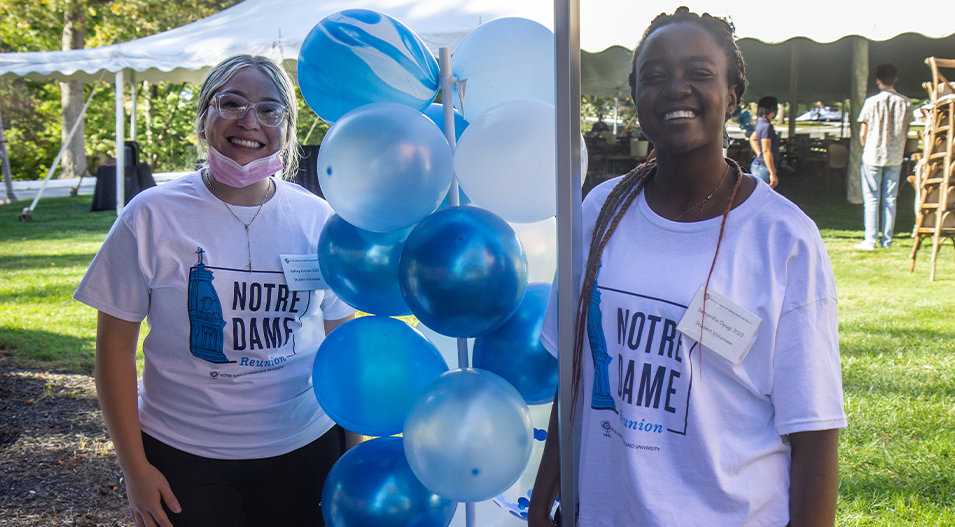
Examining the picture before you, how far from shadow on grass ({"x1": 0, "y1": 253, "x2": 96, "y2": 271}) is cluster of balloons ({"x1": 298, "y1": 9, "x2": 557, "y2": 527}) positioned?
6981 millimetres

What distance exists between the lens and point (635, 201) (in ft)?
4.25

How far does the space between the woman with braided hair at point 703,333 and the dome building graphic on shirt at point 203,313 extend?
0.89 metres

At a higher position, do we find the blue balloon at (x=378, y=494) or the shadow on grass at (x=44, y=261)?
the blue balloon at (x=378, y=494)

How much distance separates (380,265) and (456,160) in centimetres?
33

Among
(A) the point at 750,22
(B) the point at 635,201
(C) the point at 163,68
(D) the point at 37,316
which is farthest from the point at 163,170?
(B) the point at 635,201

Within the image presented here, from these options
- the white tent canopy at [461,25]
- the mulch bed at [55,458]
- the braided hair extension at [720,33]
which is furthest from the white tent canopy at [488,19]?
the braided hair extension at [720,33]

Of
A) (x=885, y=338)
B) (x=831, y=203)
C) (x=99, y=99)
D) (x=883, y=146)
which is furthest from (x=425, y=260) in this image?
(x=99, y=99)

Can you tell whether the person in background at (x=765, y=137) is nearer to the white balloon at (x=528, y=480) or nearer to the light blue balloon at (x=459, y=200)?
the light blue balloon at (x=459, y=200)

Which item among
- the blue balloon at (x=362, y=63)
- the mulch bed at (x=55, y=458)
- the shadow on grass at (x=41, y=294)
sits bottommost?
the mulch bed at (x=55, y=458)

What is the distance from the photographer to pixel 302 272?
1.74 m

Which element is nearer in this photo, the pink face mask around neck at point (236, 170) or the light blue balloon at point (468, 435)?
the light blue balloon at point (468, 435)

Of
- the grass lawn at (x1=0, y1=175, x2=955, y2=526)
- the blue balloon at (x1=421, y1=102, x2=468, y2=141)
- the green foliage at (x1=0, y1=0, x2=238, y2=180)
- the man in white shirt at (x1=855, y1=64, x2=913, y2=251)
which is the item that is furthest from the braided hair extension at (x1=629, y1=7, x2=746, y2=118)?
the green foliage at (x1=0, y1=0, x2=238, y2=180)

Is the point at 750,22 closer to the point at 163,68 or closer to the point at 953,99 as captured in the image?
the point at 953,99

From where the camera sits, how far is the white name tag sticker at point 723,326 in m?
1.11
